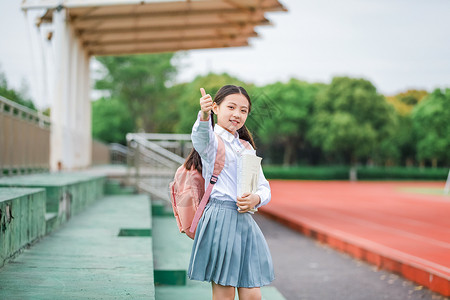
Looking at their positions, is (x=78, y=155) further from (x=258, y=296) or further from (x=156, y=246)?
(x=258, y=296)

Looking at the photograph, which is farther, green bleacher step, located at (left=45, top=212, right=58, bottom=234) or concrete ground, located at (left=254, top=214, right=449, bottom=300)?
concrete ground, located at (left=254, top=214, right=449, bottom=300)

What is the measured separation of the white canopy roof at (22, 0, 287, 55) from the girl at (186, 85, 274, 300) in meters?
8.96

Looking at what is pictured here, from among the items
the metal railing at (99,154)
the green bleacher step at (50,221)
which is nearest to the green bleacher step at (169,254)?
the green bleacher step at (50,221)

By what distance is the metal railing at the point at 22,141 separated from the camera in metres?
6.63

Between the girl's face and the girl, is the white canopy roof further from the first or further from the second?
the girl

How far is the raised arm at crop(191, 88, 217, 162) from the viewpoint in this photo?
103 inches

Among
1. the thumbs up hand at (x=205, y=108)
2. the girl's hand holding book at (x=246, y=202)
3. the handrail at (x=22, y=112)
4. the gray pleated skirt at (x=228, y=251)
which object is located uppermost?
the handrail at (x=22, y=112)

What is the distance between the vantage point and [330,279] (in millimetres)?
6164

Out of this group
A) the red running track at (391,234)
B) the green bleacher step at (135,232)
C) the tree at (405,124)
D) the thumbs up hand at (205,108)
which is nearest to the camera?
the thumbs up hand at (205,108)

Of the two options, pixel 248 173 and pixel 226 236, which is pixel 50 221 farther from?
pixel 248 173

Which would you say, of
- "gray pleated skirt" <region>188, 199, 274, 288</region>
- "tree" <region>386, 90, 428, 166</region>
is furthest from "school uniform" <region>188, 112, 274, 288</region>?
"tree" <region>386, 90, 428, 166</region>

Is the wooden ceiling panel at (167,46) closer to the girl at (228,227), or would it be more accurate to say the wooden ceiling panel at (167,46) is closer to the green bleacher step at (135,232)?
the green bleacher step at (135,232)

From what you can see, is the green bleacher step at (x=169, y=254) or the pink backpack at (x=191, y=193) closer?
the pink backpack at (x=191, y=193)

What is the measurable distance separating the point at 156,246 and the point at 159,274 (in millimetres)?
1385
